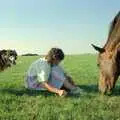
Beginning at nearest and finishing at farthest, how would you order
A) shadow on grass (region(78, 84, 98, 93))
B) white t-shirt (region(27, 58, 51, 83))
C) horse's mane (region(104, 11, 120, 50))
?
horse's mane (region(104, 11, 120, 50)), white t-shirt (region(27, 58, 51, 83)), shadow on grass (region(78, 84, 98, 93))

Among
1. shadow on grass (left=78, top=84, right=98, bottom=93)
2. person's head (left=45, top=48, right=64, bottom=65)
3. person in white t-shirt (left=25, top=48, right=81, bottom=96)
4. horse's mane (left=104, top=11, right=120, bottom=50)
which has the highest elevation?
horse's mane (left=104, top=11, right=120, bottom=50)

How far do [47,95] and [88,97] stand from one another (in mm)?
1158

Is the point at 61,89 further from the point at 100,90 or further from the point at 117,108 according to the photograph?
the point at 117,108

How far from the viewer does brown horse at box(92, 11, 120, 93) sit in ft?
41.7

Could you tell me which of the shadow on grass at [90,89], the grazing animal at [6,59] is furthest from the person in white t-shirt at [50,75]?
the grazing animal at [6,59]

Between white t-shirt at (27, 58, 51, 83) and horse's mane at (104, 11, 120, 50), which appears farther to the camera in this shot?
white t-shirt at (27, 58, 51, 83)

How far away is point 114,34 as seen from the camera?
41.9 feet

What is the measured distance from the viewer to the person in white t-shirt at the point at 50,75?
12.6 meters

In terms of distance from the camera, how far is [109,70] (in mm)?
12930

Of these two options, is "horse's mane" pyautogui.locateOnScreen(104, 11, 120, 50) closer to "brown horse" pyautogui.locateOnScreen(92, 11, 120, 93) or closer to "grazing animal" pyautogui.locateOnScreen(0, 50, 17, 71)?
"brown horse" pyautogui.locateOnScreen(92, 11, 120, 93)

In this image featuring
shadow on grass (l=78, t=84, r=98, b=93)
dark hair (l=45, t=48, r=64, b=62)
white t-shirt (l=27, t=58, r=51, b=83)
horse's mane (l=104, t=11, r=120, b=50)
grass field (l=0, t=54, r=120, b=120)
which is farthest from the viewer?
shadow on grass (l=78, t=84, r=98, b=93)

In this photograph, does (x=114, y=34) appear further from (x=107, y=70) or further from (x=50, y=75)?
(x=50, y=75)

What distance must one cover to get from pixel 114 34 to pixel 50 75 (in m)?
2.23

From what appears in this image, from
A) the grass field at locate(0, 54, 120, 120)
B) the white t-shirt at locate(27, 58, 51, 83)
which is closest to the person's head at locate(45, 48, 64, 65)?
the white t-shirt at locate(27, 58, 51, 83)
